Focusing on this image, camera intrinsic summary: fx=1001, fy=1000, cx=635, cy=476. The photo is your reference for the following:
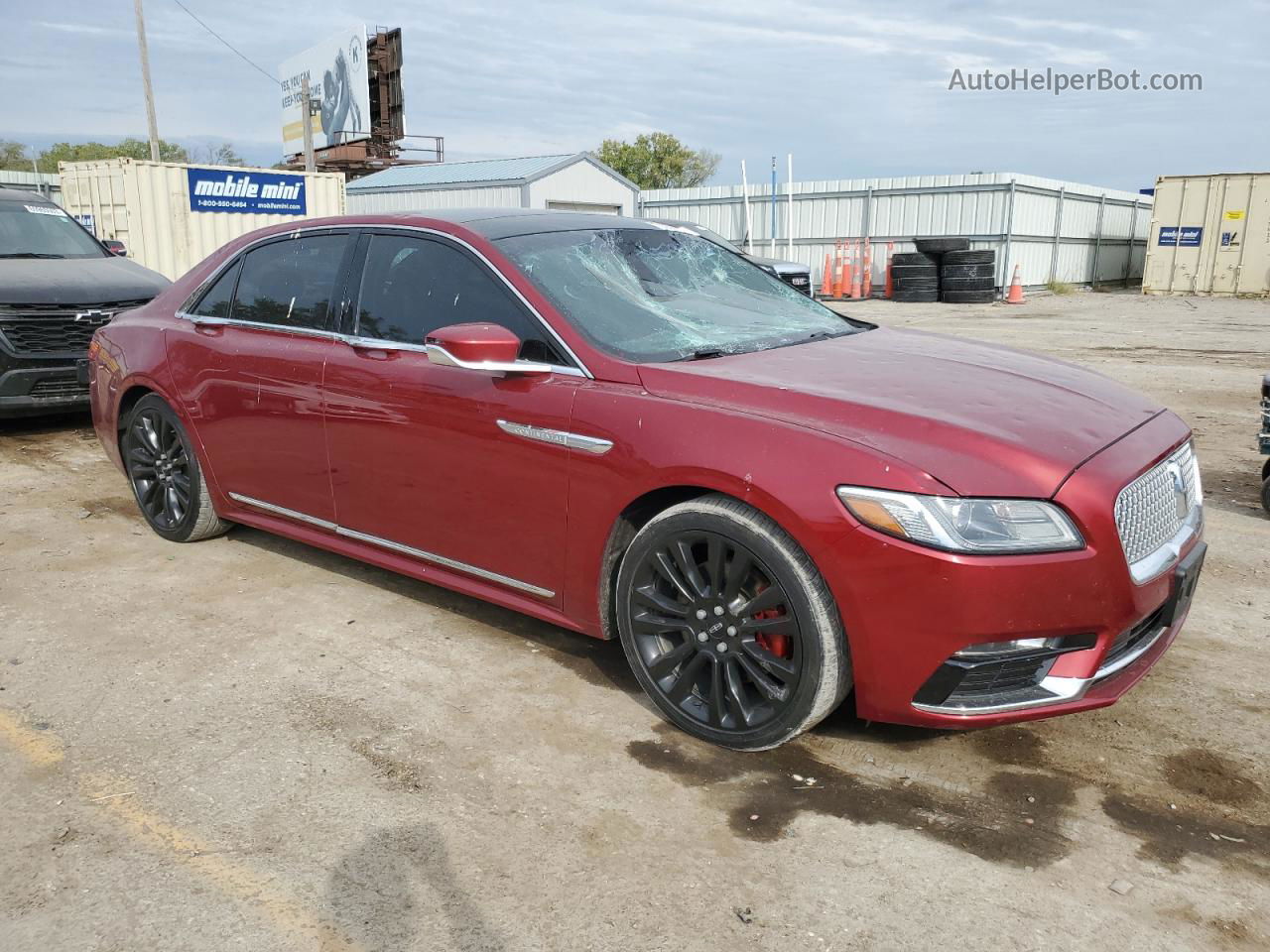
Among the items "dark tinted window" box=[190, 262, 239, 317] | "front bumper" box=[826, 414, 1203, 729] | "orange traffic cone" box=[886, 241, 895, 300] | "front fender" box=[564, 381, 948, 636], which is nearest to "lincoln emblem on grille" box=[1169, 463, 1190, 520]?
"front bumper" box=[826, 414, 1203, 729]

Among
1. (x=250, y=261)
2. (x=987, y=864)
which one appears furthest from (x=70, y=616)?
(x=987, y=864)

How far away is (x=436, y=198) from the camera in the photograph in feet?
97.6

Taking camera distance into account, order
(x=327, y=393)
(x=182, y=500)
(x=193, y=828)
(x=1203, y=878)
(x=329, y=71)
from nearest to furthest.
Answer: (x=1203, y=878), (x=193, y=828), (x=327, y=393), (x=182, y=500), (x=329, y=71)

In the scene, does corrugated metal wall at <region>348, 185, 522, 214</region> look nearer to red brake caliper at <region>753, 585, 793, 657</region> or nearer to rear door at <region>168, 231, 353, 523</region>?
rear door at <region>168, 231, 353, 523</region>

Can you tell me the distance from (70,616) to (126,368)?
1439 millimetres

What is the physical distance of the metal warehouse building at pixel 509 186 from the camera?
2773cm

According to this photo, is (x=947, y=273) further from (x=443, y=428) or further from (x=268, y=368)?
(x=443, y=428)

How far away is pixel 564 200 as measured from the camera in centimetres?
2877

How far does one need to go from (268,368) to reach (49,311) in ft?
14.5

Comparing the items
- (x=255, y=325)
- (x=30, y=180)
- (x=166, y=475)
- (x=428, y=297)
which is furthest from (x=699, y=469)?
(x=30, y=180)

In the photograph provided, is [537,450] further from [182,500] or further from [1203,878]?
[182,500]

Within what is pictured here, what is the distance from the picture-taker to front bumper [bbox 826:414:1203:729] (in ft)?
8.45

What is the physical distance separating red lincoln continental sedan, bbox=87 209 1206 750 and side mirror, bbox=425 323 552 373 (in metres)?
0.01

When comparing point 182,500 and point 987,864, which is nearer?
point 987,864
